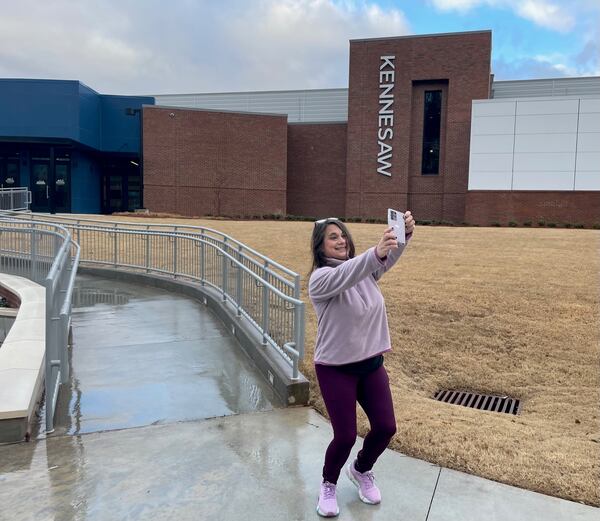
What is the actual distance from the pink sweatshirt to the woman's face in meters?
0.04

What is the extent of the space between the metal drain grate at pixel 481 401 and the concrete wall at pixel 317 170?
31.4 metres

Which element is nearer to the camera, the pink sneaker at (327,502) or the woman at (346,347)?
the woman at (346,347)

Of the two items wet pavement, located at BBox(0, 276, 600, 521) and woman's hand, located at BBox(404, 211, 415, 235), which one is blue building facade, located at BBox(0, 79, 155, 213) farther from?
woman's hand, located at BBox(404, 211, 415, 235)

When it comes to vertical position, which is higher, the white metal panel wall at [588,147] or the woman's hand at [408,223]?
the white metal panel wall at [588,147]

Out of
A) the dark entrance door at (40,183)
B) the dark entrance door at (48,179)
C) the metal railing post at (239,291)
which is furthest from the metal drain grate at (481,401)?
the dark entrance door at (40,183)

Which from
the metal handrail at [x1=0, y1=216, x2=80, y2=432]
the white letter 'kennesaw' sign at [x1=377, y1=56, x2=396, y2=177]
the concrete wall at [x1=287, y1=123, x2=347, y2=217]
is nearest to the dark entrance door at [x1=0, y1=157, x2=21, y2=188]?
the concrete wall at [x1=287, y1=123, x2=347, y2=217]

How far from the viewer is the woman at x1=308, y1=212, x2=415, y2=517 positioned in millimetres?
3035

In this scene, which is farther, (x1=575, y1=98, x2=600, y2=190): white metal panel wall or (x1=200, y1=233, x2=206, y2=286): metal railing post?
(x1=575, y1=98, x2=600, y2=190): white metal panel wall

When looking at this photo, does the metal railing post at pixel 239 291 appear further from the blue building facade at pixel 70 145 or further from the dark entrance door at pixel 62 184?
the dark entrance door at pixel 62 184

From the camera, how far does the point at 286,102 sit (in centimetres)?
4566

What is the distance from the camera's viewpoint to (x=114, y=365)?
607 centimetres

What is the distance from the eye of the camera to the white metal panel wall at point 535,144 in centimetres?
2972

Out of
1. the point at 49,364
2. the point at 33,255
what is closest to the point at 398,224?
the point at 49,364

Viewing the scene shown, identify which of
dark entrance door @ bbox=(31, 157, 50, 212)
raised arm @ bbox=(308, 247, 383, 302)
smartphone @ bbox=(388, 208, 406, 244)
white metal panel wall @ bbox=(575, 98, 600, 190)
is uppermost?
white metal panel wall @ bbox=(575, 98, 600, 190)
